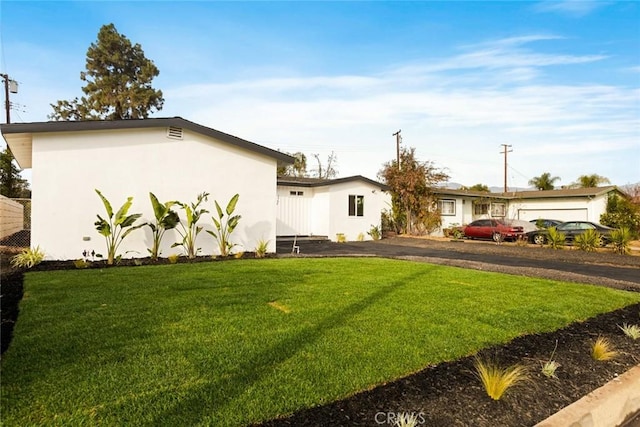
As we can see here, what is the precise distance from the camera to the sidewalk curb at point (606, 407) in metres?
2.58

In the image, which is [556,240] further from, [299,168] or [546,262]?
[299,168]

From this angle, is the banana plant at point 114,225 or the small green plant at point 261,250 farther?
the small green plant at point 261,250

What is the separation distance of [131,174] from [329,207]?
32.7 feet

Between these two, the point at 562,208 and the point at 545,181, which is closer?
the point at 562,208

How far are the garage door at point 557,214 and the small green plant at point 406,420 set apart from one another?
31706 millimetres

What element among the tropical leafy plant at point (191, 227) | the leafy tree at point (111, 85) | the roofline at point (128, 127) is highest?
the leafy tree at point (111, 85)

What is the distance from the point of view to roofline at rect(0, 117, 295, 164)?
9.04m

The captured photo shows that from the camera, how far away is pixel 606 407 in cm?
284

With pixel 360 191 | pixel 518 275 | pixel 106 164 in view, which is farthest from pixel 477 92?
pixel 106 164

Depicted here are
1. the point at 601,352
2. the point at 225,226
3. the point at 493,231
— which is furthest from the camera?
the point at 493,231

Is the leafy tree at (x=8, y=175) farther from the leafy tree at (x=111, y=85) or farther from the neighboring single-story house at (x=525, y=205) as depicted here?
the neighboring single-story house at (x=525, y=205)

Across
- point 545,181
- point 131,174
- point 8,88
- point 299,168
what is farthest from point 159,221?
point 545,181

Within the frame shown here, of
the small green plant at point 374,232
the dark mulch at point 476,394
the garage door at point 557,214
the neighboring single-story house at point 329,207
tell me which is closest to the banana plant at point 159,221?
the neighboring single-story house at point 329,207

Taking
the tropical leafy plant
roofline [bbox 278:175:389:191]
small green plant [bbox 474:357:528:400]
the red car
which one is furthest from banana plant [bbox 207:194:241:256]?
the red car
